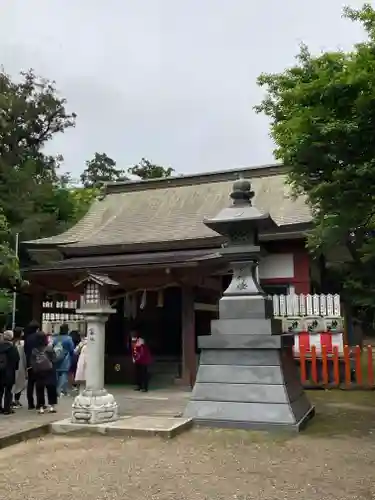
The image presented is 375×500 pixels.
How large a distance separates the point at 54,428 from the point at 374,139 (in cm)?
654

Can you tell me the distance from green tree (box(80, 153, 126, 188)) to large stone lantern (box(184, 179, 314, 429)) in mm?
37942

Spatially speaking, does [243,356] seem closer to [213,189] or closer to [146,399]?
[146,399]

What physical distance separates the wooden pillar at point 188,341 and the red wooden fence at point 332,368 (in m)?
2.84

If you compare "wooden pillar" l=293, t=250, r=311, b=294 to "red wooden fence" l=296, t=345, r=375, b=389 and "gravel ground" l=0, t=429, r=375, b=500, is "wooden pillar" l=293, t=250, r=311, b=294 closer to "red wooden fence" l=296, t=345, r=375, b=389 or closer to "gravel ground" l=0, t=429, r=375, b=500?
"red wooden fence" l=296, t=345, r=375, b=389

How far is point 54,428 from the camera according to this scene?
316 inches

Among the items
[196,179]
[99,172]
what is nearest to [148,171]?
[99,172]

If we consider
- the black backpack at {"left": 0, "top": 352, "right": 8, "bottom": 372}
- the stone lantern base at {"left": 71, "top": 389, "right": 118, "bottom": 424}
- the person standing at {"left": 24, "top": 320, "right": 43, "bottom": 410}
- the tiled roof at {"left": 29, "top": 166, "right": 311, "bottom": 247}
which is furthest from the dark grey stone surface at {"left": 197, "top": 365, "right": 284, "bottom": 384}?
the tiled roof at {"left": 29, "top": 166, "right": 311, "bottom": 247}

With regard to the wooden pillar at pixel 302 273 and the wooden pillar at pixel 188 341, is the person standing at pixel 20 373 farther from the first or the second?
the wooden pillar at pixel 302 273

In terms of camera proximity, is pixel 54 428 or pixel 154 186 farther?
pixel 154 186

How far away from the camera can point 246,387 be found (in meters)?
8.41

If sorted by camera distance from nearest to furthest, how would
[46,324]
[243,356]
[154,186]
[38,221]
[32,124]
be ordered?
1. [243,356]
2. [46,324]
3. [154,186]
4. [38,221]
5. [32,124]

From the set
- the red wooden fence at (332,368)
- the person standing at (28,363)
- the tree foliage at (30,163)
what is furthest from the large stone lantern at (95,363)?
the tree foliage at (30,163)

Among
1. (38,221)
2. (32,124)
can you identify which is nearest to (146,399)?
(38,221)

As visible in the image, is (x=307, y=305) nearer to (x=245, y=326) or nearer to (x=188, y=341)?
(x=188, y=341)
